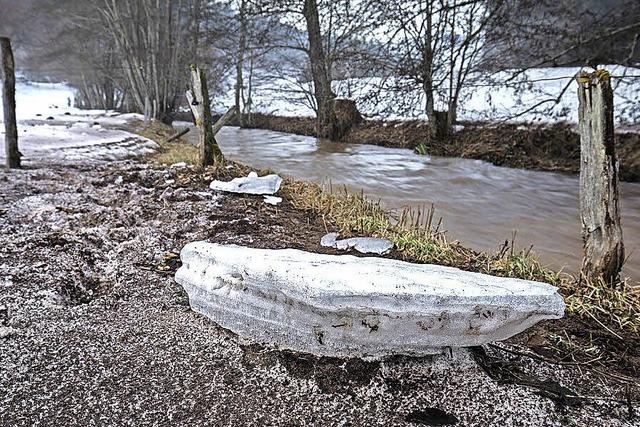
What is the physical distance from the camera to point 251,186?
→ 14.6 feet

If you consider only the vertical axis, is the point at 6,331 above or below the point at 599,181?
below

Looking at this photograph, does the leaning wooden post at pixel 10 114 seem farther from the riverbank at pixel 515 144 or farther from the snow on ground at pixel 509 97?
the riverbank at pixel 515 144

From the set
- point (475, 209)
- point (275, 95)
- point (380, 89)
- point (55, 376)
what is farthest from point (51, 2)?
point (55, 376)

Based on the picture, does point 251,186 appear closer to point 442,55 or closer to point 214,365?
point 214,365

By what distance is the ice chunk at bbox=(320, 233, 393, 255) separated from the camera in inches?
116

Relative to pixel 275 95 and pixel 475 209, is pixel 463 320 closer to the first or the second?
pixel 475 209

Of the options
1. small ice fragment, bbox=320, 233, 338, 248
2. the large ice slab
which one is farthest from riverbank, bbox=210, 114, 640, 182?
the large ice slab

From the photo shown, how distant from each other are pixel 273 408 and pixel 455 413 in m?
0.61

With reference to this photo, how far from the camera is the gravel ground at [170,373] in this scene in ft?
4.99

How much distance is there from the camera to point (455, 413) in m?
Answer: 1.52

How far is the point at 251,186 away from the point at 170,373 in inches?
112

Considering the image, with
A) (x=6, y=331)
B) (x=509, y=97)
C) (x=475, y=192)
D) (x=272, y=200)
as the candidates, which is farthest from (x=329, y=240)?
(x=509, y=97)

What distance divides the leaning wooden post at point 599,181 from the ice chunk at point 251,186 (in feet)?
8.85

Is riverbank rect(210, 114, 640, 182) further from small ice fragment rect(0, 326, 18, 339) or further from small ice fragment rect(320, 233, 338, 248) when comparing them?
small ice fragment rect(0, 326, 18, 339)
